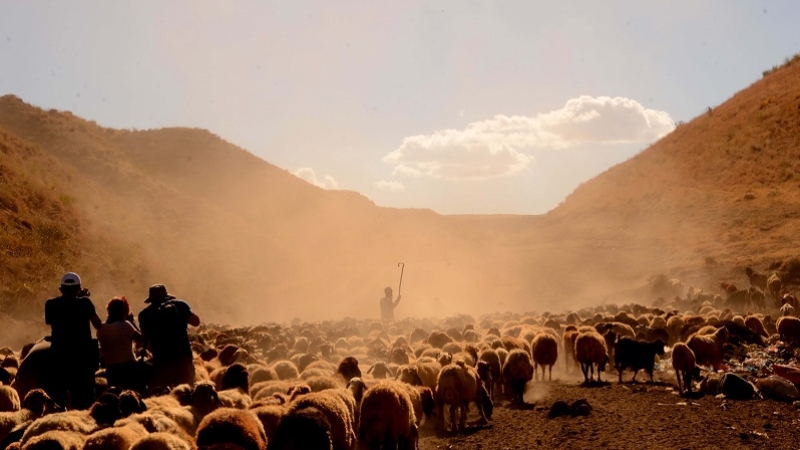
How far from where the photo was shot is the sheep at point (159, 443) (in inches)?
255

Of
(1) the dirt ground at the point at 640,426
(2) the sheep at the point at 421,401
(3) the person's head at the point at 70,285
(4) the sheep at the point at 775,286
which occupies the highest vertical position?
(4) the sheep at the point at 775,286

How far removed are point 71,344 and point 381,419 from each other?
4570mm

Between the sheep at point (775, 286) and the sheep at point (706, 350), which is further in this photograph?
the sheep at point (775, 286)

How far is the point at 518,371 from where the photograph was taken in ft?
54.5

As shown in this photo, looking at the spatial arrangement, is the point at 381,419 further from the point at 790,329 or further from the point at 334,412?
the point at 790,329

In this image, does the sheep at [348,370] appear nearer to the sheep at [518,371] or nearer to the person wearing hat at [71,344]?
the person wearing hat at [71,344]

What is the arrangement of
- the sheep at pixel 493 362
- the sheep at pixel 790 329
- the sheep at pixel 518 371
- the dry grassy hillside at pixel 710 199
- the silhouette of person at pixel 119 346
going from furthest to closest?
the dry grassy hillside at pixel 710 199 → the sheep at pixel 790 329 → the sheep at pixel 493 362 → the sheep at pixel 518 371 → the silhouette of person at pixel 119 346

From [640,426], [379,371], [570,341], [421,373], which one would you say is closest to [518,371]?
[421,373]

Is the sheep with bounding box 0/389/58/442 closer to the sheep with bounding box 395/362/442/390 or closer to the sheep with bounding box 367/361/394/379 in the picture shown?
the sheep with bounding box 395/362/442/390

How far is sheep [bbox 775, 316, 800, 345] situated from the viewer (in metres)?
21.4

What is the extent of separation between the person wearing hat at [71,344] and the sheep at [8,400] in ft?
2.20

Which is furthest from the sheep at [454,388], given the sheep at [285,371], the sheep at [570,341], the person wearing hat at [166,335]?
the sheep at [570,341]

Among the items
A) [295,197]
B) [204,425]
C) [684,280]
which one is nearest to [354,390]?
[204,425]

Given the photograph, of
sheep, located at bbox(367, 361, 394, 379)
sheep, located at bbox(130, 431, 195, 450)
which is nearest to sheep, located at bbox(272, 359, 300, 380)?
sheep, located at bbox(367, 361, 394, 379)
